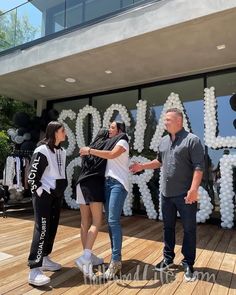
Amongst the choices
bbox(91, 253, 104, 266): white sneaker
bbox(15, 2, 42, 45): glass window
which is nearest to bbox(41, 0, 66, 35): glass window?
bbox(15, 2, 42, 45): glass window

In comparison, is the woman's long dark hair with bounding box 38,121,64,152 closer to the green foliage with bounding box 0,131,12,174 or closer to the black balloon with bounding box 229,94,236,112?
the black balloon with bounding box 229,94,236,112

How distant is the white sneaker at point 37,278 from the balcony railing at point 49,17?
148 inches

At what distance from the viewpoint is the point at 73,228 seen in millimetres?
4883

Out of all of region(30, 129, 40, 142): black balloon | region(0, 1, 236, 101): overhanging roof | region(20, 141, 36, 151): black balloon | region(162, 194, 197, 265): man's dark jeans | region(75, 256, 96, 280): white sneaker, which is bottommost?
region(75, 256, 96, 280): white sneaker

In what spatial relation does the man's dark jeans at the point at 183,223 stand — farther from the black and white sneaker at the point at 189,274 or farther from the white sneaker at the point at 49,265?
the white sneaker at the point at 49,265

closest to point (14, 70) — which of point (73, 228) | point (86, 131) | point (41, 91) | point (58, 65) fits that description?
point (58, 65)

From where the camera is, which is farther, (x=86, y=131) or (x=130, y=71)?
(x=86, y=131)

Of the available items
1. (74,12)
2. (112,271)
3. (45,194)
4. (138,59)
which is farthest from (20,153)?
(112,271)

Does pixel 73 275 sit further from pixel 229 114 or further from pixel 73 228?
pixel 229 114

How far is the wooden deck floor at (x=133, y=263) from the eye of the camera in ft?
8.35

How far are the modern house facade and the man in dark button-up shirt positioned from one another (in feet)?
6.11

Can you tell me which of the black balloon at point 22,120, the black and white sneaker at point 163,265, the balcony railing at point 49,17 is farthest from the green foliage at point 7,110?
the black and white sneaker at point 163,265

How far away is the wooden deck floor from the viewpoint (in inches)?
100

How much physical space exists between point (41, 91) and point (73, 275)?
5.56 m
